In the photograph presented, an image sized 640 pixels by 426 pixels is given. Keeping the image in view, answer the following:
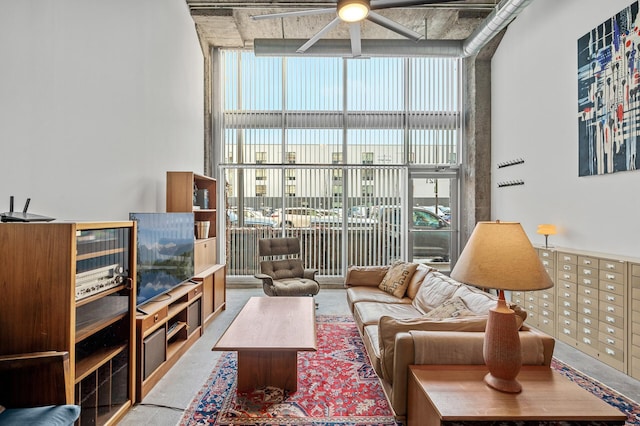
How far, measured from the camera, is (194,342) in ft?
11.6

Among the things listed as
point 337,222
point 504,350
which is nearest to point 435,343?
point 504,350

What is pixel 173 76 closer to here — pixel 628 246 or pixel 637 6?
pixel 637 6

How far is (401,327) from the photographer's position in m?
2.05

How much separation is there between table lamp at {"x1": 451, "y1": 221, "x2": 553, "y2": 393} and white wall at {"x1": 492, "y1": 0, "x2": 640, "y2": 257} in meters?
2.48

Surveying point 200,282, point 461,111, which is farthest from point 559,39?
point 200,282

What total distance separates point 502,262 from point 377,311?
1.85 meters

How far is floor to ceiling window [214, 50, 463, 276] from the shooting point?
595cm

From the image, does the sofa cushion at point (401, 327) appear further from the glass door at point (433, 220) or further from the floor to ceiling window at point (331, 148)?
the glass door at point (433, 220)

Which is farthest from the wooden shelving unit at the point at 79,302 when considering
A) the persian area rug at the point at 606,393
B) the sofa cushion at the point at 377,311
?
the persian area rug at the point at 606,393

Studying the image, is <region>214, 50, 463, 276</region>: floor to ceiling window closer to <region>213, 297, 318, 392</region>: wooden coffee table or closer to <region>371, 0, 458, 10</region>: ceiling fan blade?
<region>371, 0, 458, 10</region>: ceiling fan blade

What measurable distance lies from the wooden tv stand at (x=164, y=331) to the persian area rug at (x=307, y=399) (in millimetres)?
419

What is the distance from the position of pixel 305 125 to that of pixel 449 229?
11.1ft

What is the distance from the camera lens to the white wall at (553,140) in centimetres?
336

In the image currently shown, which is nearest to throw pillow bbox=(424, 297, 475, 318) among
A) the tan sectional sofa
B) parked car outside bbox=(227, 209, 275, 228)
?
the tan sectional sofa
